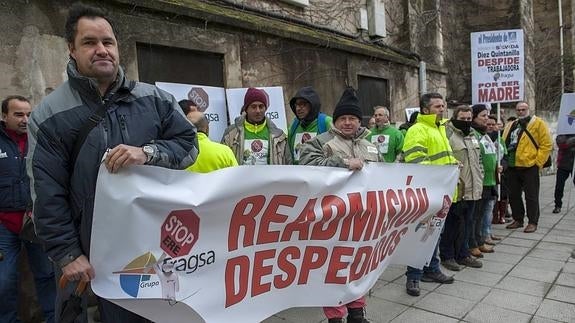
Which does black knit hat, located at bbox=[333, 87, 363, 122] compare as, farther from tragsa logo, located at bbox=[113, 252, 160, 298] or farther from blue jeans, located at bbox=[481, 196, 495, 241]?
blue jeans, located at bbox=[481, 196, 495, 241]

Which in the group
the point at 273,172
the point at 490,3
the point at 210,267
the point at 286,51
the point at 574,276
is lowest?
the point at 574,276

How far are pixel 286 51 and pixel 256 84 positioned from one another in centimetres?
87

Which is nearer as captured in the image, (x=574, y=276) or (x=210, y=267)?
(x=210, y=267)

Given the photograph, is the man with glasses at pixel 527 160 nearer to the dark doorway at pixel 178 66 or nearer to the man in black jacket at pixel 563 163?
the man in black jacket at pixel 563 163

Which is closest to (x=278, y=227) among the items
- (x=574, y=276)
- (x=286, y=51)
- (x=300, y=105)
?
(x=300, y=105)

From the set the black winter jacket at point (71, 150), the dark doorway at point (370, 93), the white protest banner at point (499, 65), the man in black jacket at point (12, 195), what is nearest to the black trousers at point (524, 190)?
the white protest banner at point (499, 65)

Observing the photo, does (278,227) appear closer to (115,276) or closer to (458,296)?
(115,276)

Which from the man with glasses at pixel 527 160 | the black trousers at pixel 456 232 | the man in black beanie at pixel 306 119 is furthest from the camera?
the man with glasses at pixel 527 160

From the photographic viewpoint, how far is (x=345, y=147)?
311 centimetres

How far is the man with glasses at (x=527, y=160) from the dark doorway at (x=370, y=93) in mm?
2658

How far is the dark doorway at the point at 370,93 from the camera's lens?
843 cm

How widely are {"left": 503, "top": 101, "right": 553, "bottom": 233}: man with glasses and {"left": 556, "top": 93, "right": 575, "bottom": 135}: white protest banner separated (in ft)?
4.04

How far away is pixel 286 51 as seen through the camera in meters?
6.64

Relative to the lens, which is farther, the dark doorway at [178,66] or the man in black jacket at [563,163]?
the man in black jacket at [563,163]
